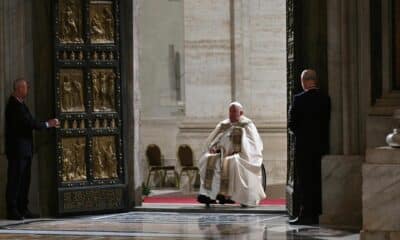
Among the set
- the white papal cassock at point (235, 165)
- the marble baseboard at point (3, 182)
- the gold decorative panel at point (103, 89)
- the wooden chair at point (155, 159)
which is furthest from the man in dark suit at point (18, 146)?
the wooden chair at point (155, 159)

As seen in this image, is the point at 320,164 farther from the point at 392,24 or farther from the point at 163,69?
the point at 163,69

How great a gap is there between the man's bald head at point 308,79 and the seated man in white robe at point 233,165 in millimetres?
2694

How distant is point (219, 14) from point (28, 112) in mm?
7566

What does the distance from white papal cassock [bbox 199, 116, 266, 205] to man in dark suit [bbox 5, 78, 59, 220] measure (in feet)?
8.77

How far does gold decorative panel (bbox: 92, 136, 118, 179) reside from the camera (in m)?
16.9

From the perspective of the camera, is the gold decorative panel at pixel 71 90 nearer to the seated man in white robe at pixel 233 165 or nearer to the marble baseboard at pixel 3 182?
the marble baseboard at pixel 3 182

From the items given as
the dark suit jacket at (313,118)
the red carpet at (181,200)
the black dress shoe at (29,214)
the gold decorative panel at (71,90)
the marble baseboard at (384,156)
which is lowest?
the red carpet at (181,200)

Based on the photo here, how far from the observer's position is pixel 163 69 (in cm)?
2567

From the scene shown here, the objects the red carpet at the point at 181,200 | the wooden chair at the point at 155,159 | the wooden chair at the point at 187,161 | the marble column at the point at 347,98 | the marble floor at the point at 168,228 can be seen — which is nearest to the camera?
the marble floor at the point at 168,228

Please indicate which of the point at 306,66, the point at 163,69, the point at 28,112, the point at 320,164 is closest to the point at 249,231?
the point at 320,164

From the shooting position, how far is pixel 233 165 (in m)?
17.6

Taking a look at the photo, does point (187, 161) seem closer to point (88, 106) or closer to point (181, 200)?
point (181, 200)

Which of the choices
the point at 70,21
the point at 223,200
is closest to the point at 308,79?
the point at 223,200

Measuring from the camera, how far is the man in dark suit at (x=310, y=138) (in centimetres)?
1513
